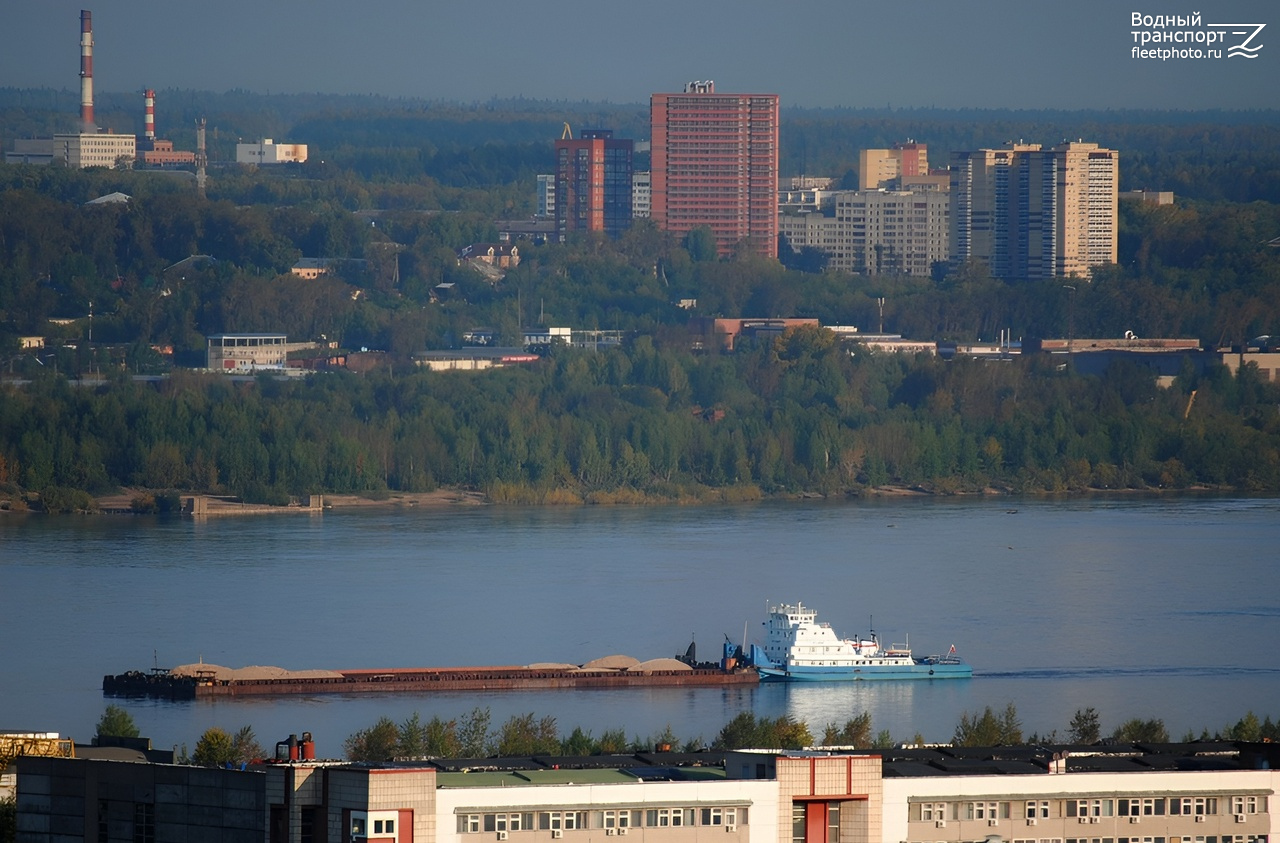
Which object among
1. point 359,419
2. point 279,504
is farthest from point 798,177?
point 279,504

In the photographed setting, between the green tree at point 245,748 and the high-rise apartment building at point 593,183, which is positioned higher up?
the high-rise apartment building at point 593,183

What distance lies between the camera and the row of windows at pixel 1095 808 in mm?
9125

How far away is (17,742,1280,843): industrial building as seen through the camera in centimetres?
856

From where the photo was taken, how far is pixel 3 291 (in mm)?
44438

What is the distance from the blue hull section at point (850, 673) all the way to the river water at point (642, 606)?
0.71ft

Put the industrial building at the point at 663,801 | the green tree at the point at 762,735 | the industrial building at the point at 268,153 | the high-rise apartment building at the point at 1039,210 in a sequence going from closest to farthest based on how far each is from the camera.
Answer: the industrial building at the point at 663,801 → the green tree at the point at 762,735 → the high-rise apartment building at the point at 1039,210 → the industrial building at the point at 268,153

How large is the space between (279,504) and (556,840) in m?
23.6

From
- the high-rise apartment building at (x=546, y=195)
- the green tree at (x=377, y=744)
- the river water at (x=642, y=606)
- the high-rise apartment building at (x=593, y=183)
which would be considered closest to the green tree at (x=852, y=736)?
the river water at (x=642, y=606)

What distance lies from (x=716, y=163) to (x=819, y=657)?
1446 inches

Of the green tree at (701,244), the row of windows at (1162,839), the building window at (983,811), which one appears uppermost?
the green tree at (701,244)

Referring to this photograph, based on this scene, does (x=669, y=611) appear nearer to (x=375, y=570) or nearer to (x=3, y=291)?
(x=375, y=570)

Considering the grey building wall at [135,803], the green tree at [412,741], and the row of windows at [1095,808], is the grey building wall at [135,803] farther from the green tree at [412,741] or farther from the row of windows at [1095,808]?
the green tree at [412,741]

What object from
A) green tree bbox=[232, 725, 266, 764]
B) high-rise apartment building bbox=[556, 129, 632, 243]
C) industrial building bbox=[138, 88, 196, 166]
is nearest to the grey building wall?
green tree bbox=[232, 725, 266, 764]

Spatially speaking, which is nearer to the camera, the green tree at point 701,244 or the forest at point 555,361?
the forest at point 555,361
